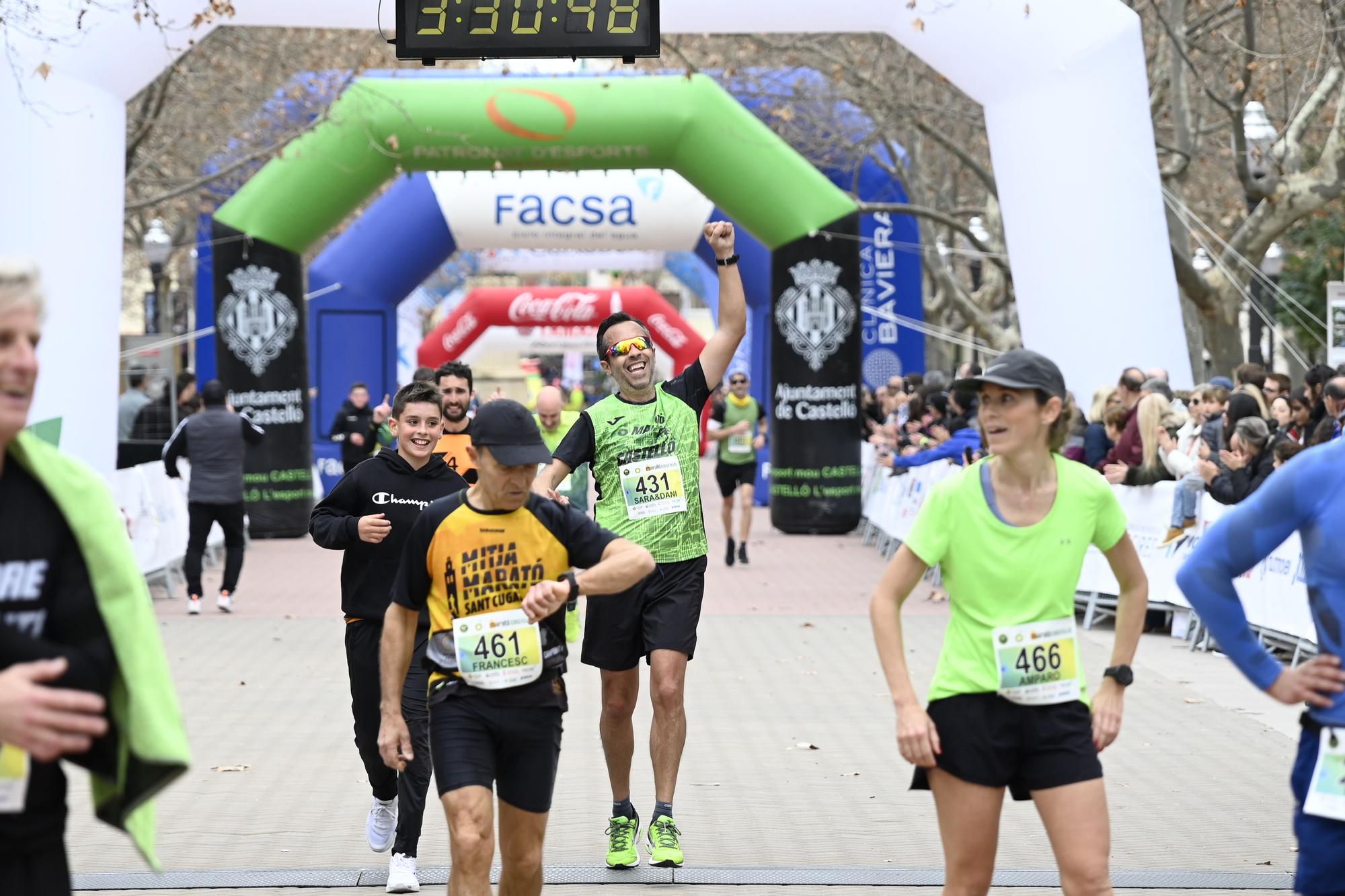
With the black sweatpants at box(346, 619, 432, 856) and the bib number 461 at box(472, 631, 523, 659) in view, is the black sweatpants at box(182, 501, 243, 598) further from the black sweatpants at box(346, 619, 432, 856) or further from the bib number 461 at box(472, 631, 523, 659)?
the bib number 461 at box(472, 631, 523, 659)

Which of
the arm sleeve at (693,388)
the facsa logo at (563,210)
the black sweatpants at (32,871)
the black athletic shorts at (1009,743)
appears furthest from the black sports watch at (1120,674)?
the facsa logo at (563,210)

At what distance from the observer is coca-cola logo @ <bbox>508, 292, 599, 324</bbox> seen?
1470 inches

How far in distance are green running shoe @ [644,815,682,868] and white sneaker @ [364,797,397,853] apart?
2.91ft

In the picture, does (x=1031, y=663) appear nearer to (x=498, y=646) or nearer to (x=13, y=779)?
(x=498, y=646)

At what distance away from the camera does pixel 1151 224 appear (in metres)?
14.4

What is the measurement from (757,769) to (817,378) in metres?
13.0

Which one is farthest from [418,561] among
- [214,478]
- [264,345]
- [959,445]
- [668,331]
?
[668,331]

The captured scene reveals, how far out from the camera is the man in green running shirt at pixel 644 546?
6602 mm

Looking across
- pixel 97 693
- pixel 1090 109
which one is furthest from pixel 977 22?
pixel 97 693

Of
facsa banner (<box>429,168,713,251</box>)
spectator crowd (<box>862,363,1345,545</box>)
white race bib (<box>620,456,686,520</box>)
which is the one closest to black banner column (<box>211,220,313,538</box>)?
facsa banner (<box>429,168,713,251</box>)

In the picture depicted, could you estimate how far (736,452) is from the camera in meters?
18.2

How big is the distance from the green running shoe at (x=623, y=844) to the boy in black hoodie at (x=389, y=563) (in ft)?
2.24

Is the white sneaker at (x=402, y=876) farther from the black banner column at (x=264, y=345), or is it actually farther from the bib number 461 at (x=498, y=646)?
the black banner column at (x=264, y=345)

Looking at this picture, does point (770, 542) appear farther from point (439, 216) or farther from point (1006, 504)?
point (1006, 504)
